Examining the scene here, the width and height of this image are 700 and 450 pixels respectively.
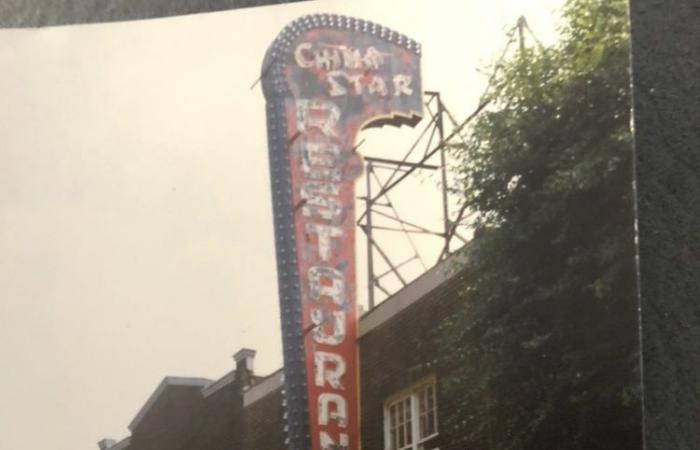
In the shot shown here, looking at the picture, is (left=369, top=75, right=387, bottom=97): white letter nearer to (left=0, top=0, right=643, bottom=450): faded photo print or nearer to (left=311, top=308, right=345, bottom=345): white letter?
(left=0, top=0, right=643, bottom=450): faded photo print

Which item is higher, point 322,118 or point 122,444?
point 322,118

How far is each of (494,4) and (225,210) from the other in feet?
1.20

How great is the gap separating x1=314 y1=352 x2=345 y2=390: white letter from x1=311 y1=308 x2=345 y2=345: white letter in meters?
0.01

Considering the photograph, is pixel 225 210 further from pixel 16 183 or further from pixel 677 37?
pixel 677 37

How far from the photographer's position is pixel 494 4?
4.20 feet

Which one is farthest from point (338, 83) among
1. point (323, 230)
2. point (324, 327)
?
point (324, 327)

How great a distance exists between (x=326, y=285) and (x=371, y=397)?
0.13m

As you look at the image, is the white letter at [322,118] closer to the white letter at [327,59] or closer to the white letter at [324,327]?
the white letter at [327,59]

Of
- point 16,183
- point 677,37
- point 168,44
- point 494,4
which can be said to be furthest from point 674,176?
point 16,183

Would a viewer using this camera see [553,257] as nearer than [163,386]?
Yes

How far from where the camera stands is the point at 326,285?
1.30m

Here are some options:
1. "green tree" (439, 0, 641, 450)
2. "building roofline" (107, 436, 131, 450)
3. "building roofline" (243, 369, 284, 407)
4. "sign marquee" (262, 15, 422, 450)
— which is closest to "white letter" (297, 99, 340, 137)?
"sign marquee" (262, 15, 422, 450)

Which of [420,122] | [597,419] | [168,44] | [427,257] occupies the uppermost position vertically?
[168,44]

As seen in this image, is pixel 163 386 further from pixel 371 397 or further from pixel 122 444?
pixel 371 397
